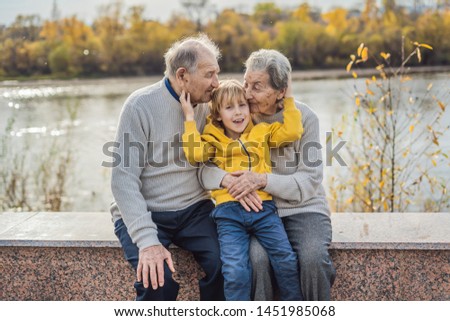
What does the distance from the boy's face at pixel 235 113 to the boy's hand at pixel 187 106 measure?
12cm

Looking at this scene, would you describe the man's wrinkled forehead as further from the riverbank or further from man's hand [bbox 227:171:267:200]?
the riverbank

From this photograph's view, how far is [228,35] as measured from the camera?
30.5 feet

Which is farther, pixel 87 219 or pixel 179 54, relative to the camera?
pixel 87 219

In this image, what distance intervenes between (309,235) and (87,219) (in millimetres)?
1143

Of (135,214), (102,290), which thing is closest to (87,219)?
(102,290)

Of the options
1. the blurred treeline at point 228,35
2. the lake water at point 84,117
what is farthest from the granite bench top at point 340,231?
the blurred treeline at point 228,35

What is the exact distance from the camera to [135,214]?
8.28 feet

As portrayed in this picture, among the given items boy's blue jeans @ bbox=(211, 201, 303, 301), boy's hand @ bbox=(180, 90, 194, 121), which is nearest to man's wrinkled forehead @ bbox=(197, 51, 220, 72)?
boy's hand @ bbox=(180, 90, 194, 121)

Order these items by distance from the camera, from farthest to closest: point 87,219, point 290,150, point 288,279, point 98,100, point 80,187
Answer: point 98,100, point 80,187, point 87,219, point 290,150, point 288,279

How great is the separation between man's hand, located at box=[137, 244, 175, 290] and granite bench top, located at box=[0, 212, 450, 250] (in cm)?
34

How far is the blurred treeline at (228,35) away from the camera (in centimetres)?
825

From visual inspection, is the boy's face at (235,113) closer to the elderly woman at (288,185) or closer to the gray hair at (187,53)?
the elderly woman at (288,185)

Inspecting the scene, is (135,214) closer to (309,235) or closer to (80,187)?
(309,235)

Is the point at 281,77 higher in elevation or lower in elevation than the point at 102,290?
higher
